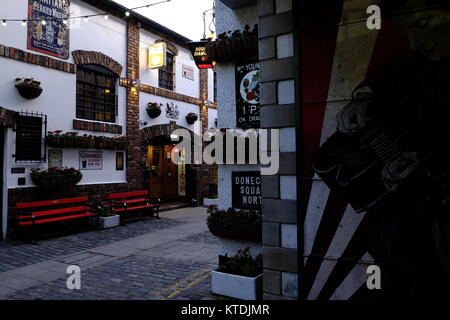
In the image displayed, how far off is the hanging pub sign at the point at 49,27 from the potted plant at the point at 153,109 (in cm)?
323

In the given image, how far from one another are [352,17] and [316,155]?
1.39 metres

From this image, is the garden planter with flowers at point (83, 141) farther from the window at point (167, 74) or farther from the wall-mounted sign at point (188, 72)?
the wall-mounted sign at point (188, 72)

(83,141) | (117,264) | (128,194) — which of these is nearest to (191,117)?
(128,194)

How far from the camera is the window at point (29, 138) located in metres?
8.04

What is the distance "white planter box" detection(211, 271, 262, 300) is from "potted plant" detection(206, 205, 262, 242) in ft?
1.90

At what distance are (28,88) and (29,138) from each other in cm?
126

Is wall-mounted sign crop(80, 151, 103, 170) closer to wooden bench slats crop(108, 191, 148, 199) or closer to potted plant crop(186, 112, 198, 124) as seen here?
wooden bench slats crop(108, 191, 148, 199)

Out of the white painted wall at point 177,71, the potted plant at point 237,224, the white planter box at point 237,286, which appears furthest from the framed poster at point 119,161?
the white planter box at point 237,286

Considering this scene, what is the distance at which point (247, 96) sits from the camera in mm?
4852

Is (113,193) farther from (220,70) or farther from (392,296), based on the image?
(392,296)

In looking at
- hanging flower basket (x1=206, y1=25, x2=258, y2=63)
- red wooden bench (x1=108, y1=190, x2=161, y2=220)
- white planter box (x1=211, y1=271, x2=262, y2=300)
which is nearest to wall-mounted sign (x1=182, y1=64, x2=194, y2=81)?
red wooden bench (x1=108, y1=190, x2=161, y2=220)

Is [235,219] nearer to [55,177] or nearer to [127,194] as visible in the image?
[55,177]

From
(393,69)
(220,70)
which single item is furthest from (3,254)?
(393,69)

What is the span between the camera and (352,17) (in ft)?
10.2
